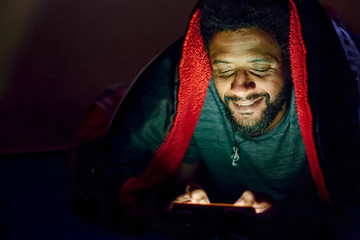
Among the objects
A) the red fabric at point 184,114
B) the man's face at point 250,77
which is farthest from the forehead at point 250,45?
the red fabric at point 184,114

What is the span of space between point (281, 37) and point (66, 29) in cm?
133

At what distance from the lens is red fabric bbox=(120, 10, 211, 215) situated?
0.98 meters

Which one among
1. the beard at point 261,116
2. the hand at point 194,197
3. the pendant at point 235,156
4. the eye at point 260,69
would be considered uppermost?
the eye at point 260,69

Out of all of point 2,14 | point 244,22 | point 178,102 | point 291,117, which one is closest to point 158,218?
point 178,102

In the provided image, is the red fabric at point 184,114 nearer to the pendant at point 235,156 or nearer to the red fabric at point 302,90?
the pendant at point 235,156

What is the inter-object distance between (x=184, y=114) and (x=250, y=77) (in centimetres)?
23

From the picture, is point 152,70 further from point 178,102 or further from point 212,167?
point 212,167

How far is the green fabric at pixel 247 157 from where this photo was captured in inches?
39.4

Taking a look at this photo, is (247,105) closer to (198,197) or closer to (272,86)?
(272,86)

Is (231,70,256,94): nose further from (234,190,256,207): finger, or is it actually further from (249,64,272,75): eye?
(234,190,256,207): finger

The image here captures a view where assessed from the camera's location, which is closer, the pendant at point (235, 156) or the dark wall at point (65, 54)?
the pendant at point (235, 156)

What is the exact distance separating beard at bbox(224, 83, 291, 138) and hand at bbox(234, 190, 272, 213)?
20 cm

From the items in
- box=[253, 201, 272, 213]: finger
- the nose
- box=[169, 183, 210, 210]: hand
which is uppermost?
the nose

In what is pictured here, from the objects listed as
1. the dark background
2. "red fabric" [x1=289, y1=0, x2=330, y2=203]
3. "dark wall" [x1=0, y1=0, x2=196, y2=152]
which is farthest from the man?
"dark wall" [x1=0, y1=0, x2=196, y2=152]
